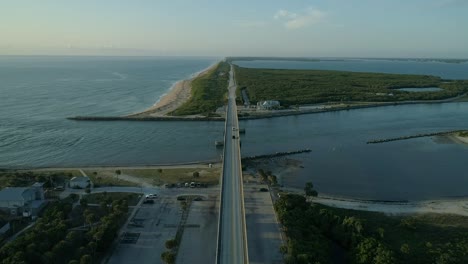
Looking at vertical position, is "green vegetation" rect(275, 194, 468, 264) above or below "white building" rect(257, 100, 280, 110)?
below

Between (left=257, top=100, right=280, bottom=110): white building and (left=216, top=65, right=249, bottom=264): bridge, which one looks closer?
(left=216, top=65, right=249, bottom=264): bridge

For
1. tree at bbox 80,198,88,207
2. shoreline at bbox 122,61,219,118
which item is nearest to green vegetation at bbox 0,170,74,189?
tree at bbox 80,198,88,207

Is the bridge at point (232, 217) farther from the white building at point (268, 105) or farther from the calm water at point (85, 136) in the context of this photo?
the white building at point (268, 105)

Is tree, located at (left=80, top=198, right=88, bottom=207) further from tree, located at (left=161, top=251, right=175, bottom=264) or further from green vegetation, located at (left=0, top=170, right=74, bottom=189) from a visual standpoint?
tree, located at (left=161, top=251, right=175, bottom=264)

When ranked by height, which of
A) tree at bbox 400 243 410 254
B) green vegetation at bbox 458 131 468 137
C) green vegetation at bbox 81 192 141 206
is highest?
green vegetation at bbox 458 131 468 137

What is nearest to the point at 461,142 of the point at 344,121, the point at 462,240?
the point at 344,121

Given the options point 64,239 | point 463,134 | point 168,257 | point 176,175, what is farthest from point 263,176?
point 463,134

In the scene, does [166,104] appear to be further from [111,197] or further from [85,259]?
[85,259]
